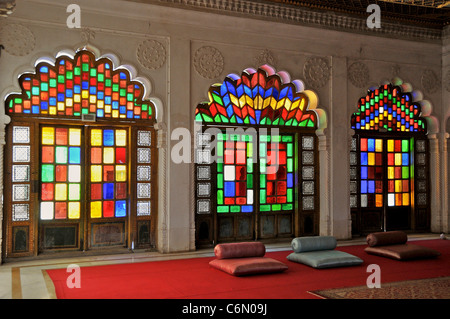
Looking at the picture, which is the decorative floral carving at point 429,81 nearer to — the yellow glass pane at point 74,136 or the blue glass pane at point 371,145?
the blue glass pane at point 371,145

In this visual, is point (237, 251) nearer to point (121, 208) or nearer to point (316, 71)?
point (121, 208)

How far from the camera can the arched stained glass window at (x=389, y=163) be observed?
9.68 metres

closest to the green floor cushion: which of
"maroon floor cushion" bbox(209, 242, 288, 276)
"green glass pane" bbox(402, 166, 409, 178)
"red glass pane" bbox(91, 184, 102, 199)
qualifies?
"maroon floor cushion" bbox(209, 242, 288, 276)

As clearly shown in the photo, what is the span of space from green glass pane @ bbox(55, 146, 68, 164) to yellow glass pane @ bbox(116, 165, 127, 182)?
0.84m

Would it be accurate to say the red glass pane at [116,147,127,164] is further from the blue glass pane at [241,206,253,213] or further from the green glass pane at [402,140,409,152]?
the green glass pane at [402,140,409,152]

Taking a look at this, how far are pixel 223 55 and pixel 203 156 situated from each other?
5.86ft

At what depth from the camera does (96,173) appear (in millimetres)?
7742

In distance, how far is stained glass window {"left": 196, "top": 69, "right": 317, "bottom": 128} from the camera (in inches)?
337

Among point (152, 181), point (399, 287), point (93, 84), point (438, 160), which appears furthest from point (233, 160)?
point (438, 160)

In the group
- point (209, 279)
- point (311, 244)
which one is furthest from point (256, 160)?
point (209, 279)

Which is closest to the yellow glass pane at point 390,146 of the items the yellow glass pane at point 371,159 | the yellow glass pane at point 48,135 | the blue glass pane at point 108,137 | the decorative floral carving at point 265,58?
the yellow glass pane at point 371,159

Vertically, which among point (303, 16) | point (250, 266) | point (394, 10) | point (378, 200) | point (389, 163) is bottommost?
point (250, 266)

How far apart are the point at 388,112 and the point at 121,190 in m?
5.65

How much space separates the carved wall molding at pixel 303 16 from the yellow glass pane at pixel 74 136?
247 cm
